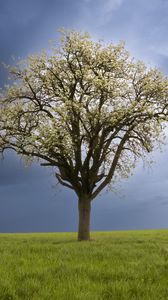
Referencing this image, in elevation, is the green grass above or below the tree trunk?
below

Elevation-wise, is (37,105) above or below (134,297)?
above

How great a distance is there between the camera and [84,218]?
37875 mm

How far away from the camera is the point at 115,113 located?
36938mm

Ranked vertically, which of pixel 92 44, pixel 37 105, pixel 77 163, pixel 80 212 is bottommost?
pixel 80 212

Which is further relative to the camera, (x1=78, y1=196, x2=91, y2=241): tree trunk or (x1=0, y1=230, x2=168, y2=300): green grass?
(x1=78, y1=196, x2=91, y2=241): tree trunk

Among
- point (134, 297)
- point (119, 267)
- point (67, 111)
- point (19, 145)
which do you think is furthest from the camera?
point (19, 145)

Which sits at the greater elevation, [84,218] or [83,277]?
[84,218]

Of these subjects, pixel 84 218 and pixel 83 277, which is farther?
pixel 84 218

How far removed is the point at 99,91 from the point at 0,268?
24482mm

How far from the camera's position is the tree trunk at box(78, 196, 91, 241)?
37.7 m

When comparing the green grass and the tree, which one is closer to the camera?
the green grass

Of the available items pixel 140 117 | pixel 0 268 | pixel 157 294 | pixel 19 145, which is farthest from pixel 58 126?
pixel 157 294

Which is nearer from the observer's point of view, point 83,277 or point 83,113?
point 83,277

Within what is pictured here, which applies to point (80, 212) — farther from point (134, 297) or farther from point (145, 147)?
point (134, 297)
